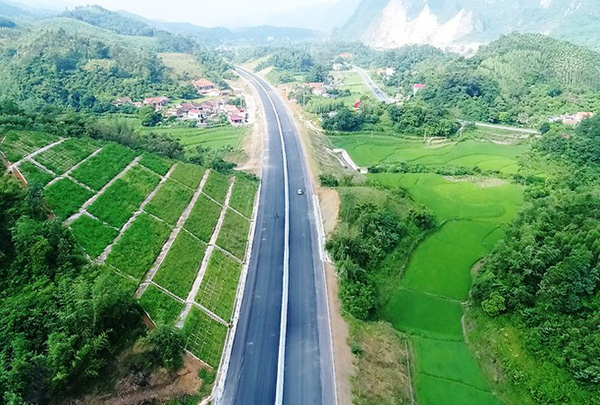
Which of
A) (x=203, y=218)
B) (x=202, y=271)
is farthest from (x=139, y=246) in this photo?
(x=203, y=218)

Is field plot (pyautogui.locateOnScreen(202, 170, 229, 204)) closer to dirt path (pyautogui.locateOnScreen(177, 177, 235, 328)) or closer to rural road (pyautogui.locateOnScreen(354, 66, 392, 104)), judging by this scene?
dirt path (pyautogui.locateOnScreen(177, 177, 235, 328))

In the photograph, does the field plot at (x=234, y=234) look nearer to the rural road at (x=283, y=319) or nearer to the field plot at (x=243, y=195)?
the rural road at (x=283, y=319)

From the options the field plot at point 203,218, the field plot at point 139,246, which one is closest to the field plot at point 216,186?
the field plot at point 203,218

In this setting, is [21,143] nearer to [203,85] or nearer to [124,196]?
[124,196]

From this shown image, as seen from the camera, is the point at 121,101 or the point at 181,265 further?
the point at 121,101

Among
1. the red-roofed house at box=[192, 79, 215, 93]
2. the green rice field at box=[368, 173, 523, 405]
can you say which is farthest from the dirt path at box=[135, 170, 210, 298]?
the red-roofed house at box=[192, 79, 215, 93]

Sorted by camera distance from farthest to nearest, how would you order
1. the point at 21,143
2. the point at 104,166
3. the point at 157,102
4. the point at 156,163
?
the point at 157,102, the point at 156,163, the point at 104,166, the point at 21,143
